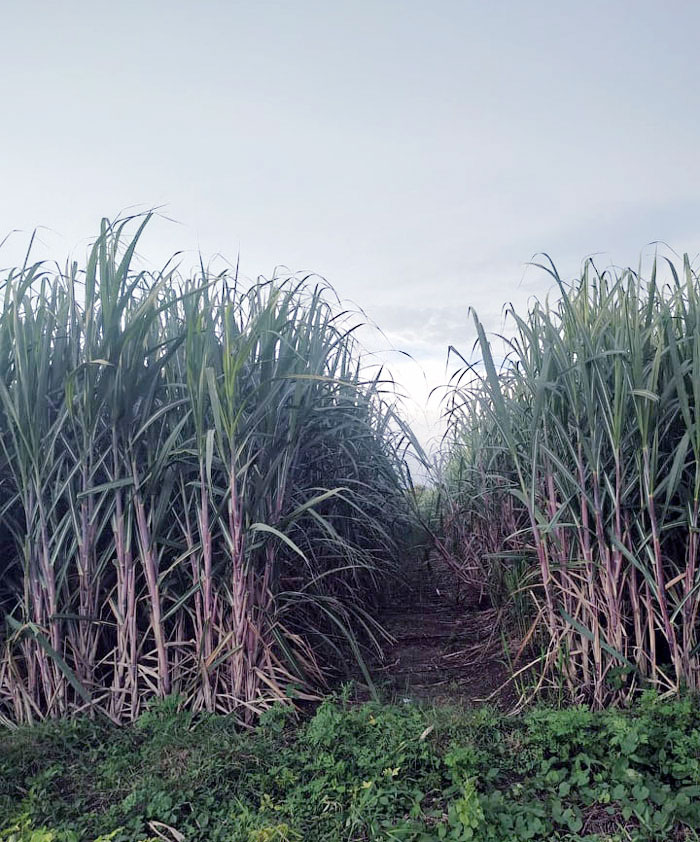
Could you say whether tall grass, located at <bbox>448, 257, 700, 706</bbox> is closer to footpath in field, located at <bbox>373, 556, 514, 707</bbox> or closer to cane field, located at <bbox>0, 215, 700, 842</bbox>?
cane field, located at <bbox>0, 215, 700, 842</bbox>

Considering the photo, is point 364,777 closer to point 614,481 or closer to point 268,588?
point 268,588

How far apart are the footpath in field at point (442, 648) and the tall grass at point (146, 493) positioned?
1.67ft

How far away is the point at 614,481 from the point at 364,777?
129 cm

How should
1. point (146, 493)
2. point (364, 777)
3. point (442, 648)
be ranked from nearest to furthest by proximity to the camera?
point (364, 777) → point (146, 493) → point (442, 648)

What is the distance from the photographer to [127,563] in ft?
8.04

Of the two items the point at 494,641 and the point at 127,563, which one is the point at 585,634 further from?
the point at 127,563

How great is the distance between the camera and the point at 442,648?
11.6 ft

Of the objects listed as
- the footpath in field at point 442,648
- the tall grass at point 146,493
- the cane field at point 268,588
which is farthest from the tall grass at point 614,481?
the tall grass at point 146,493

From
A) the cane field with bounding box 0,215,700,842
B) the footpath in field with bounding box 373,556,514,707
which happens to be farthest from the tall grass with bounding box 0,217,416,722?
the footpath in field with bounding box 373,556,514,707

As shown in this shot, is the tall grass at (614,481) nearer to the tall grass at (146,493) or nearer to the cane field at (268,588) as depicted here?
the cane field at (268,588)

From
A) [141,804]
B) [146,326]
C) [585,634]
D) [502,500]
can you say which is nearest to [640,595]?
[585,634]

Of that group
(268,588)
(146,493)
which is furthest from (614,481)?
(146,493)

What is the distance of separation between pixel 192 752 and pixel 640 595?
1.55 metres

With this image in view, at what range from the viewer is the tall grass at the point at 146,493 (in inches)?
94.5
